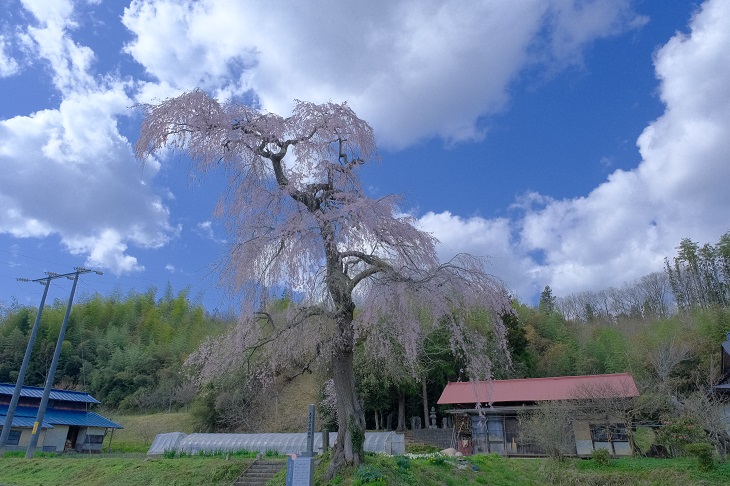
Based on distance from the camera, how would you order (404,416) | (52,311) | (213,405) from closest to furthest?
(404,416) → (213,405) → (52,311)

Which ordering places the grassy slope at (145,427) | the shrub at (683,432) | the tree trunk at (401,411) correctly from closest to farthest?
the shrub at (683,432) < the tree trunk at (401,411) < the grassy slope at (145,427)

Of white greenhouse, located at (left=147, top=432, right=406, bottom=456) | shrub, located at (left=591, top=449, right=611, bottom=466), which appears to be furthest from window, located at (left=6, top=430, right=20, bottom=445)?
shrub, located at (left=591, top=449, right=611, bottom=466)

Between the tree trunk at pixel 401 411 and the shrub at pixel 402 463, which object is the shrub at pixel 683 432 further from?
the tree trunk at pixel 401 411

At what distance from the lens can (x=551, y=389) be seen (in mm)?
23141

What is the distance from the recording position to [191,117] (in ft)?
36.0

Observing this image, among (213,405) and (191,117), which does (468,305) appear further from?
(213,405)

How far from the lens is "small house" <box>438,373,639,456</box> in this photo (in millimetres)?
19484

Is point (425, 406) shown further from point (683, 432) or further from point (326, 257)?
point (326, 257)

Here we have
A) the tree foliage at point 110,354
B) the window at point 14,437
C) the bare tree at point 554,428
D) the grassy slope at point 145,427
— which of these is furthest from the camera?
the tree foliage at point 110,354

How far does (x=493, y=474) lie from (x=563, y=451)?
12.8ft

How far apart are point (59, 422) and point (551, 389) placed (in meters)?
25.9

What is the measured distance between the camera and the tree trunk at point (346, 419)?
437 inches

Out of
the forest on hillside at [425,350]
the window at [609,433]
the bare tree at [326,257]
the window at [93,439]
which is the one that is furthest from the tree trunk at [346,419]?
the window at [93,439]

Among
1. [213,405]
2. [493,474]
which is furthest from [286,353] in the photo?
[213,405]
